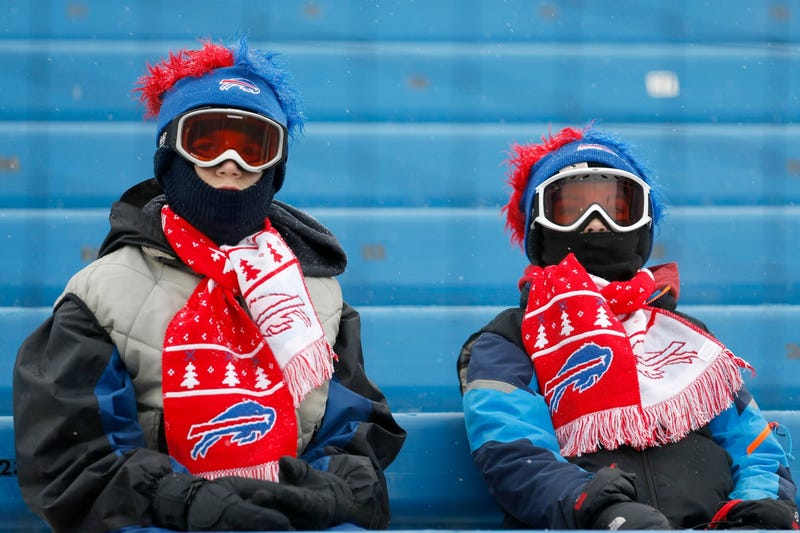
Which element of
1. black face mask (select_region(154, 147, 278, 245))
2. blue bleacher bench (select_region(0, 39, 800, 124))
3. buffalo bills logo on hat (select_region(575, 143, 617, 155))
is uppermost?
blue bleacher bench (select_region(0, 39, 800, 124))

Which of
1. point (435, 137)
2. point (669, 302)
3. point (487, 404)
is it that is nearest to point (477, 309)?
point (435, 137)

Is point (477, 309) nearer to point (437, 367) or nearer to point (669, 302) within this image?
point (437, 367)

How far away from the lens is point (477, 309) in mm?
3100

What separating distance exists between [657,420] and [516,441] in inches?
9.8

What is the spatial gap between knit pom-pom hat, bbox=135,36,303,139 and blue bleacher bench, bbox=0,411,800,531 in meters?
0.61

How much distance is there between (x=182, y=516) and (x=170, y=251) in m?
0.46

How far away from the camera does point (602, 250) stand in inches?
80.0

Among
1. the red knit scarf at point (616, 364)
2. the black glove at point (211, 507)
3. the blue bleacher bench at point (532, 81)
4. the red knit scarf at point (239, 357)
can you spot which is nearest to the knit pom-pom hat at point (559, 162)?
the red knit scarf at point (616, 364)

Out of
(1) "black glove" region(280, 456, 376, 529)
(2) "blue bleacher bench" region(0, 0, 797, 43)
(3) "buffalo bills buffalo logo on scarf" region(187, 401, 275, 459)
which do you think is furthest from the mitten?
(2) "blue bleacher bench" region(0, 0, 797, 43)

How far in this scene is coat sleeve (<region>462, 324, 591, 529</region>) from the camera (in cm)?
170

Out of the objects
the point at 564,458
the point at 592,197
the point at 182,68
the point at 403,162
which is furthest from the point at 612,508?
the point at 403,162

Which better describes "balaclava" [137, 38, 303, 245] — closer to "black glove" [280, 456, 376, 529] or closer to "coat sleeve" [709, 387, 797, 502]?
"black glove" [280, 456, 376, 529]

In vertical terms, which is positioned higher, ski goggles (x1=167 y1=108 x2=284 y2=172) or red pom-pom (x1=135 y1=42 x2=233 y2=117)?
red pom-pom (x1=135 y1=42 x2=233 y2=117)

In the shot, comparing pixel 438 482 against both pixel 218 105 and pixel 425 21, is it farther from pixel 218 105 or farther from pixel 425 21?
pixel 425 21
